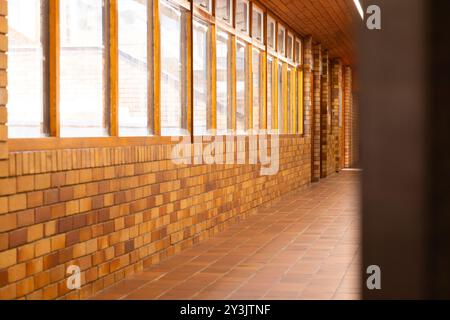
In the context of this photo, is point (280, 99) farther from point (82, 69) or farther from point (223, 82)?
A: point (82, 69)

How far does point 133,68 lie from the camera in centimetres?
552

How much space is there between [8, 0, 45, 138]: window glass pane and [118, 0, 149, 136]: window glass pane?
48.9 inches

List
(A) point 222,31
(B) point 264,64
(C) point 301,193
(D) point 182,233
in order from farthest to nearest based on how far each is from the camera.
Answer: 1. (C) point 301,193
2. (B) point 264,64
3. (A) point 222,31
4. (D) point 182,233

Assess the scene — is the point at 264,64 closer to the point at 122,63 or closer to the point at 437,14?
the point at 122,63

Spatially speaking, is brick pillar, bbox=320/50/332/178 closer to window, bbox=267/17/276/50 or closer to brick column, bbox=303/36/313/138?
brick column, bbox=303/36/313/138

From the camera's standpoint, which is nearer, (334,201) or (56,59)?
(56,59)

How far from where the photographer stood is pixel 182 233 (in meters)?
6.52

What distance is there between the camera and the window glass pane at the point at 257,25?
10.2 metres

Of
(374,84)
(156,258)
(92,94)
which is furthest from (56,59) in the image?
(374,84)

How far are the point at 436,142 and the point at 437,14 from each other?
0.12 meters

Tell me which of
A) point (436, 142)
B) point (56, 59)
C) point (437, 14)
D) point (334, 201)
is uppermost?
point (56, 59)

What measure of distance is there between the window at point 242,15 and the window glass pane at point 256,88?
2.13 feet

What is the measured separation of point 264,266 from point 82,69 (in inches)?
87.2

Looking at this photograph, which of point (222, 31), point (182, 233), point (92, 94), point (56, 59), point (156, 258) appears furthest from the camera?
point (222, 31)
